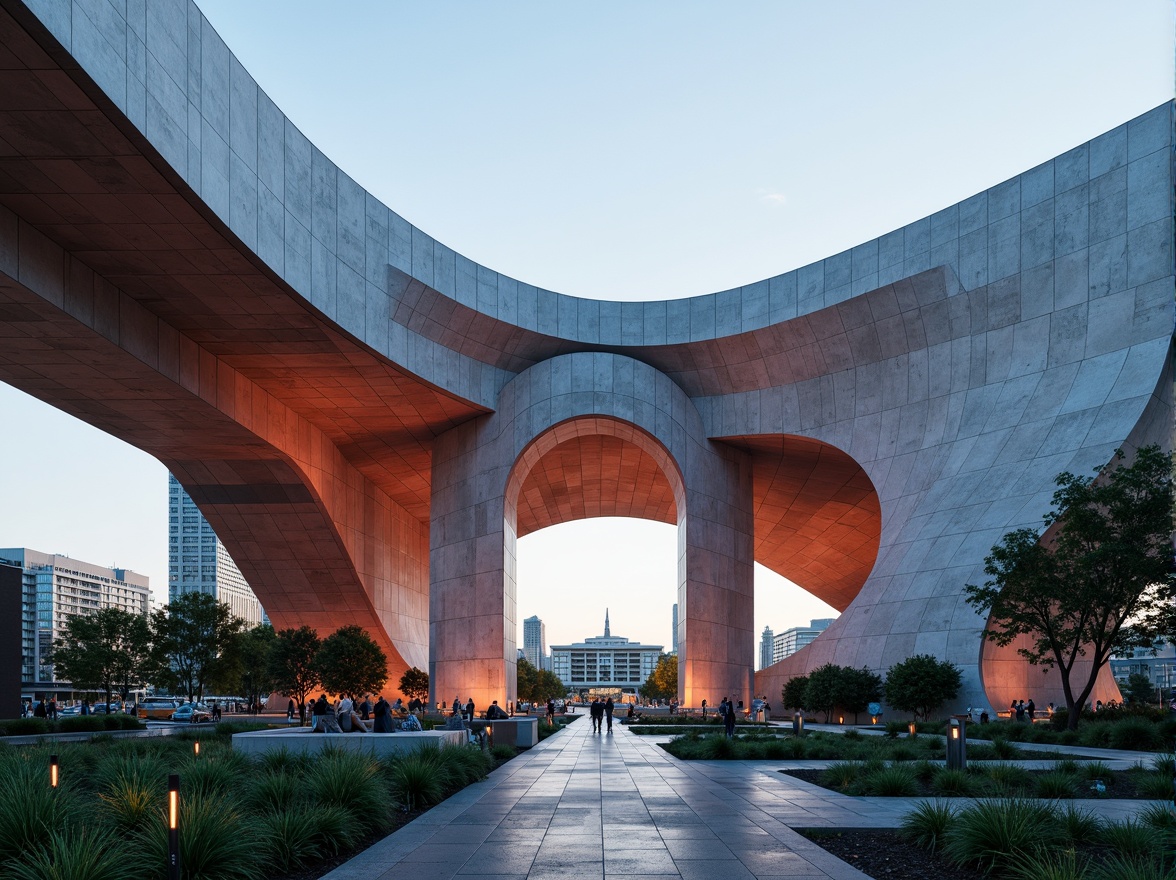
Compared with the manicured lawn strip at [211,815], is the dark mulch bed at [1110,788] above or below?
below

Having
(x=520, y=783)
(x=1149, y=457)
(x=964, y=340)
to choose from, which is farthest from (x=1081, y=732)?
(x=964, y=340)

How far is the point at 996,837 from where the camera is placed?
8453 millimetres

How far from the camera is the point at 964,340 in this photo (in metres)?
36.7

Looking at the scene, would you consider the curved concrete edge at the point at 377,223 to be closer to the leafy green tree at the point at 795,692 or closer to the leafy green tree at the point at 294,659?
the leafy green tree at the point at 294,659

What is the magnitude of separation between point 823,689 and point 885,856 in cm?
2813

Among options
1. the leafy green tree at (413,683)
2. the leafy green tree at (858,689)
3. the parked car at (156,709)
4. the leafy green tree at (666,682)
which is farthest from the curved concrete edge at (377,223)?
the leafy green tree at (666,682)

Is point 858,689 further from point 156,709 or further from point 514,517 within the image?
point 156,709

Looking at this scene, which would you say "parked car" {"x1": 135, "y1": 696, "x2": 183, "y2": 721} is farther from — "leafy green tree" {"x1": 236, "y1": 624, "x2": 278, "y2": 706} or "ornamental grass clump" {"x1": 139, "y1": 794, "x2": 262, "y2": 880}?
"ornamental grass clump" {"x1": 139, "y1": 794, "x2": 262, "y2": 880}

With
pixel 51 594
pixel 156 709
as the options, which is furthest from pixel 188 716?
pixel 51 594

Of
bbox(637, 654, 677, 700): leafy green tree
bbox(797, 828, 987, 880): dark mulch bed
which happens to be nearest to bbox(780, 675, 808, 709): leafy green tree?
bbox(797, 828, 987, 880): dark mulch bed

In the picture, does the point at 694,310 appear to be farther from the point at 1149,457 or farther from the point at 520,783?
the point at 520,783

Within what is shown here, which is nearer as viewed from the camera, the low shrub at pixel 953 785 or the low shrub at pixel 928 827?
the low shrub at pixel 928 827

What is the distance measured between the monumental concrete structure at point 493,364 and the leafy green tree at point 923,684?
69 cm

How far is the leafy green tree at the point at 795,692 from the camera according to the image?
40375mm
